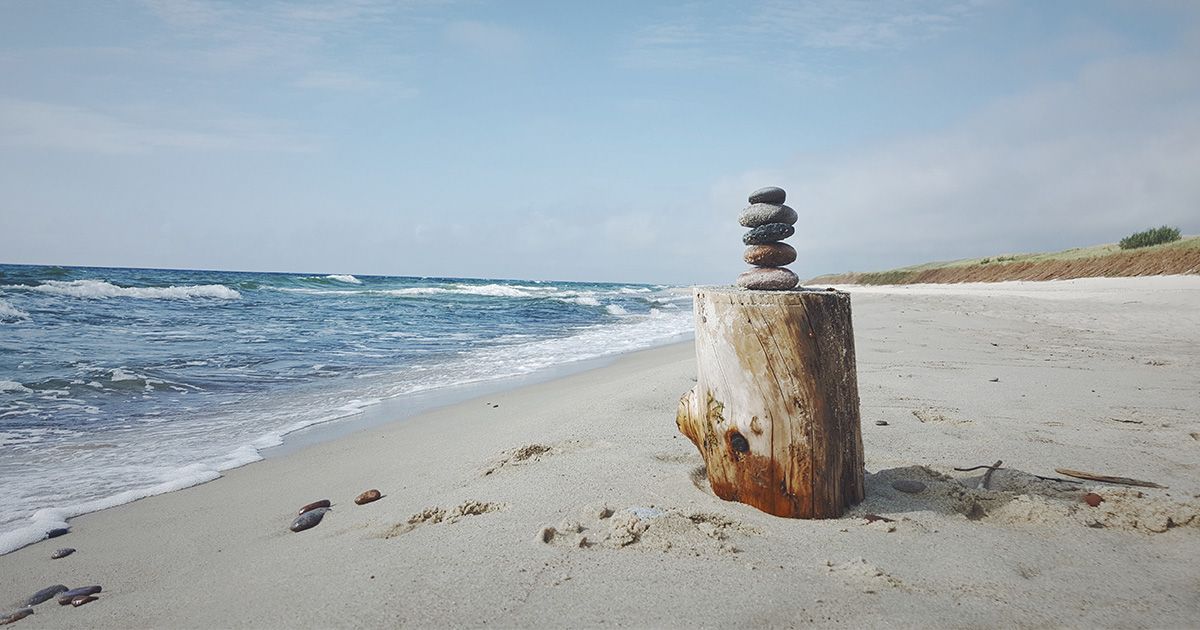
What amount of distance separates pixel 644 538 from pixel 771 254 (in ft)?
5.07

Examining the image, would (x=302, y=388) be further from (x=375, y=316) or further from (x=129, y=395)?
(x=375, y=316)

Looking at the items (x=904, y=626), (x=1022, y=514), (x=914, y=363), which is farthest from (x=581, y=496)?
(x=914, y=363)

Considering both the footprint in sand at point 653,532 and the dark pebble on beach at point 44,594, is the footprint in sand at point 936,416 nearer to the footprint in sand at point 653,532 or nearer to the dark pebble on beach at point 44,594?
the footprint in sand at point 653,532

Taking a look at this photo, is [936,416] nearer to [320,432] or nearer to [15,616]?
[320,432]

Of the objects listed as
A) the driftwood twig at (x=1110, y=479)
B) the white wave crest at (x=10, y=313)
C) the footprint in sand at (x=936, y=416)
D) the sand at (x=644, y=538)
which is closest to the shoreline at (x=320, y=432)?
the sand at (x=644, y=538)

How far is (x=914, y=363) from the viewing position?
22.6ft

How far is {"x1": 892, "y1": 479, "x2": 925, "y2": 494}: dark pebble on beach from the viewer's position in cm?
292

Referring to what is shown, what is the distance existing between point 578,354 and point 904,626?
30.6 feet

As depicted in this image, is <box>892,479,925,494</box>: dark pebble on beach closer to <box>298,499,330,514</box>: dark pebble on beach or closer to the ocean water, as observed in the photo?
<box>298,499,330,514</box>: dark pebble on beach

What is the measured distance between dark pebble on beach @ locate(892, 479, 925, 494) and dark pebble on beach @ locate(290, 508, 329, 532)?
2889 mm

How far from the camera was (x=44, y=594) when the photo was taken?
8.00 feet

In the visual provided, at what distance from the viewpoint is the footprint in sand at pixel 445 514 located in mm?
2754

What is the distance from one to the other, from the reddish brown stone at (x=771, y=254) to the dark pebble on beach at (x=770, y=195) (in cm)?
22

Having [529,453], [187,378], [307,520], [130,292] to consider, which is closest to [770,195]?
[529,453]
